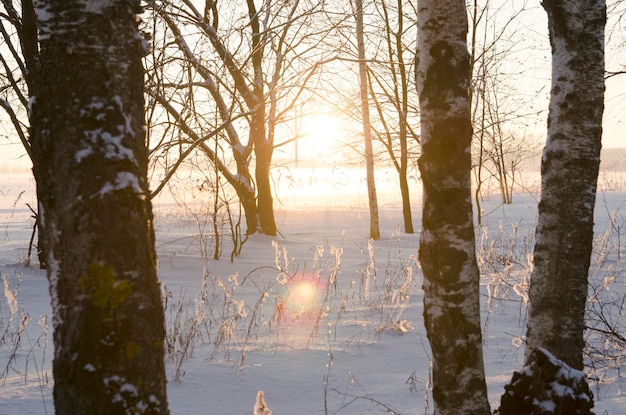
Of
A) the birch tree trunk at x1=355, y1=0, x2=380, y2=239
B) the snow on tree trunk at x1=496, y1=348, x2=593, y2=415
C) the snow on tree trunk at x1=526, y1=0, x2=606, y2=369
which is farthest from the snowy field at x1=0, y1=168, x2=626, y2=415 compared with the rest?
the birch tree trunk at x1=355, y1=0, x2=380, y2=239

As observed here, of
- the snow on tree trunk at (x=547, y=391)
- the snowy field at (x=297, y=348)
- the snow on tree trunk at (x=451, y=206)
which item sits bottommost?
the snowy field at (x=297, y=348)

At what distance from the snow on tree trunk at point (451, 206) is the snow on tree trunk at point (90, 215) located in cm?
129

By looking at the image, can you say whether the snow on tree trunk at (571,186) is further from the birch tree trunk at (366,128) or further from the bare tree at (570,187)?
the birch tree trunk at (366,128)

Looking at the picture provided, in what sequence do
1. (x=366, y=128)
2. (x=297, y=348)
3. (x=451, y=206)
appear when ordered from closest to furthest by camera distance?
(x=451, y=206)
(x=297, y=348)
(x=366, y=128)

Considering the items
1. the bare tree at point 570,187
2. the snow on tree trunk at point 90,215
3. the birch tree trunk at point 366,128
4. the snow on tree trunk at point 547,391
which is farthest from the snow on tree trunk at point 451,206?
the birch tree trunk at point 366,128

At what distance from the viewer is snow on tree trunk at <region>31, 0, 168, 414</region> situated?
1431 millimetres

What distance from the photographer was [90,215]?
1431mm

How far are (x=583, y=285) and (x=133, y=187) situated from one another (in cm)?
227

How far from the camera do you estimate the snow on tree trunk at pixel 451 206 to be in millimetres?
2221

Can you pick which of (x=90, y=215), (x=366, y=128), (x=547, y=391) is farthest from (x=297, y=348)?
(x=366, y=128)

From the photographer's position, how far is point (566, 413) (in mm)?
2236

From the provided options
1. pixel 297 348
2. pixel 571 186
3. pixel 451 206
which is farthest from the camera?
pixel 297 348

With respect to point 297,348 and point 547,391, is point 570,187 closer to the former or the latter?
point 547,391

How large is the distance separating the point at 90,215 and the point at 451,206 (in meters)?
1.46
